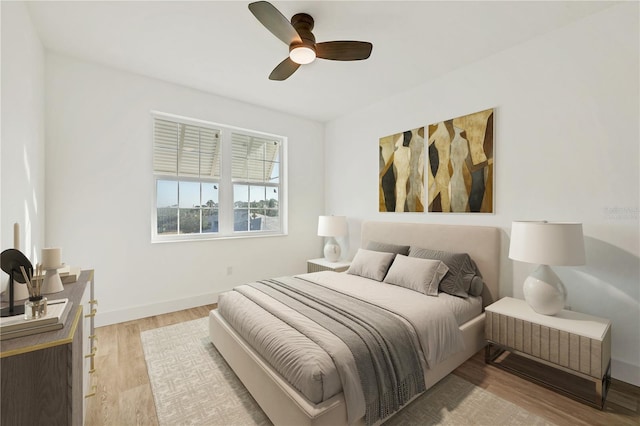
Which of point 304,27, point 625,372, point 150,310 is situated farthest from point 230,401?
point 625,372

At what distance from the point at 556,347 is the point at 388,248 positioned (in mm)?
1720

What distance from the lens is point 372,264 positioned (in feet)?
10.3

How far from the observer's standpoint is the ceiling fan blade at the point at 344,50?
2.11 metres

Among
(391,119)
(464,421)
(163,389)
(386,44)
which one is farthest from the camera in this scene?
(391,119)

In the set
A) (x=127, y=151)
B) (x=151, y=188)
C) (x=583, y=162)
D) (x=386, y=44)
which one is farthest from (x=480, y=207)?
(x=127, y=151)

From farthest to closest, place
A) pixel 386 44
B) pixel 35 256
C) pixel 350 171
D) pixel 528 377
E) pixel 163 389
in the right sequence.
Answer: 1. pixel 350 171
2. pixel 386 44
3. pixel 35 256
4. pixel 528 377
5. pixel 163 389

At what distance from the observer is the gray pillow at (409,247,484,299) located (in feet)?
8.57

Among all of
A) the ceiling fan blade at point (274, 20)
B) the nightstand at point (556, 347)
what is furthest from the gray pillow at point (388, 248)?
the ceiling fan blade at point (274, 20)

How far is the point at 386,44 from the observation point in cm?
263

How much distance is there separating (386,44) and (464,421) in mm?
3017

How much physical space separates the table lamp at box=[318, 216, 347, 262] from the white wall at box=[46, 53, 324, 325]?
125 centimetres

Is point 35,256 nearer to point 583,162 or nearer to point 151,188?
point 151,188

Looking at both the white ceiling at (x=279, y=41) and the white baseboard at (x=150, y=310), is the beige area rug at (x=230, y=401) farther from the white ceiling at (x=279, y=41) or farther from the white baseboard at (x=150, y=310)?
the white ceiling at (x=279, y=41)

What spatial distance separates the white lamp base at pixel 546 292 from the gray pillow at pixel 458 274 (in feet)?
1.68
